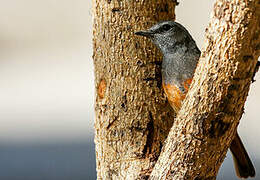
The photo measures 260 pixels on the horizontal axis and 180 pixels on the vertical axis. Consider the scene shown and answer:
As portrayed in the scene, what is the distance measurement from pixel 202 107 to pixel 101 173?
1053mm

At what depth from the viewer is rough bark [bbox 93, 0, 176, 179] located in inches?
103

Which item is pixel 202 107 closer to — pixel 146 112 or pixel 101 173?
pixel 146 112

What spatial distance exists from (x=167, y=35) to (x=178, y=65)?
0.20 m

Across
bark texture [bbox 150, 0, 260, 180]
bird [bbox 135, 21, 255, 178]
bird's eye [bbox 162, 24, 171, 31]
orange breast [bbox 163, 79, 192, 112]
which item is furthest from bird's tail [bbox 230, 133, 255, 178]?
bird's eye [bbox 162, 24, 171, 31]

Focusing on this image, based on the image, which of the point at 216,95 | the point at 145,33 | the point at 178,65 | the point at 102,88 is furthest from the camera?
the point at 178,65

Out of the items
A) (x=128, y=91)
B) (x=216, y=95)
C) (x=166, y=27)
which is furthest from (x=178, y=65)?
(x=216, y=95)

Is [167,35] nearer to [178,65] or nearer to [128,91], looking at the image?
A: [178,65]

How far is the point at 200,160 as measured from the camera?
2047mm

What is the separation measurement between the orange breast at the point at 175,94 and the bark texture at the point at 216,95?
54 cm

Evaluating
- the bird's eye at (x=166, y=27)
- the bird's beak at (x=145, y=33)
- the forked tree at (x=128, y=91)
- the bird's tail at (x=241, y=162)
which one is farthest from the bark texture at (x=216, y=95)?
the bird's eye at (x=166, y=27)

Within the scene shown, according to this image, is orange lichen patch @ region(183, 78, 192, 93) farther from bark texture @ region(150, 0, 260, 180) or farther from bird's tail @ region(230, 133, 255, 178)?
bark texture @ region(150, 0, 260, 180)

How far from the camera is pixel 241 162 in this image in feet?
8.82

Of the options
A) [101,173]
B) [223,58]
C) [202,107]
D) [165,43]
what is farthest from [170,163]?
[165,43]

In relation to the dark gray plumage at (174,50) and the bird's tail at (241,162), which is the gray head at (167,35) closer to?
the dark gray plumage at (174,50)
